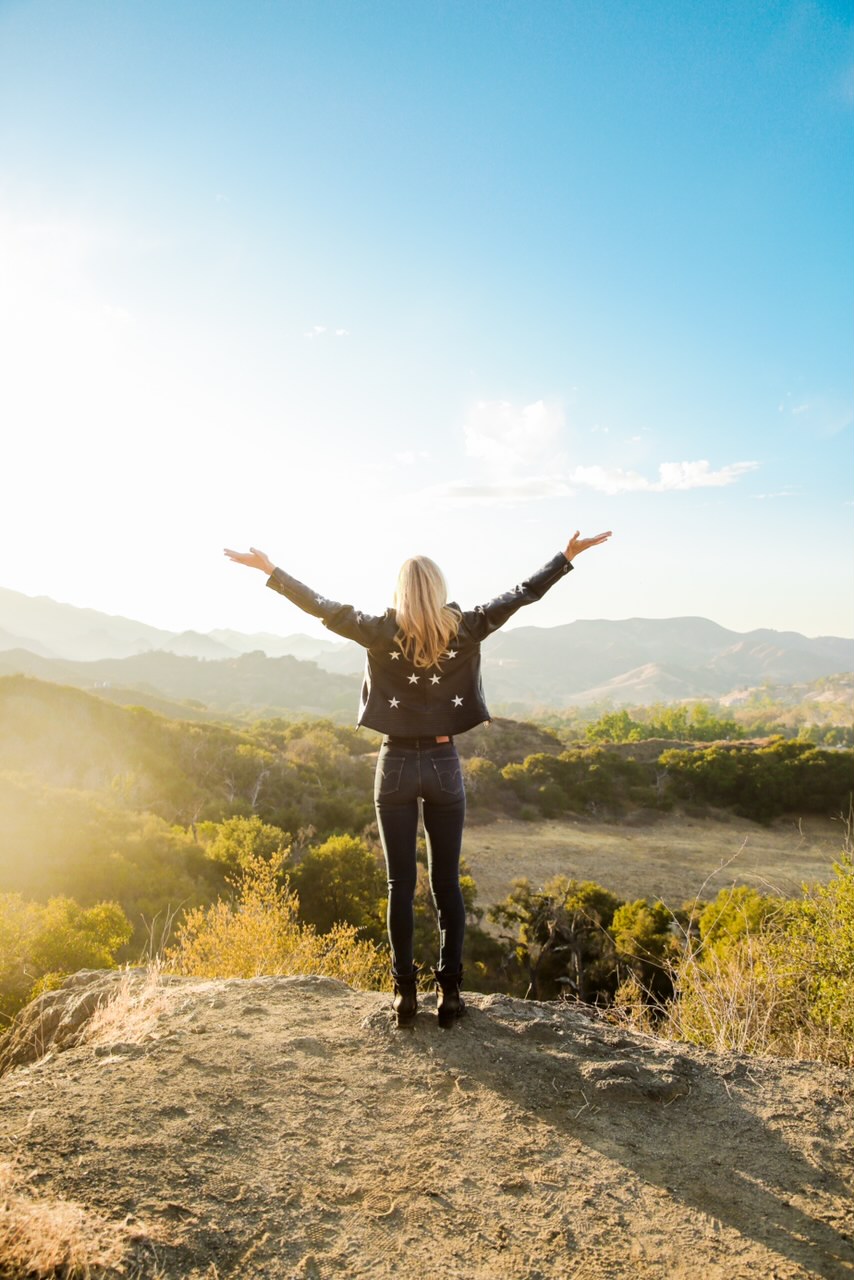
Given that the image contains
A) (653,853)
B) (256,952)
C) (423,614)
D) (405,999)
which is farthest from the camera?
(653,853)

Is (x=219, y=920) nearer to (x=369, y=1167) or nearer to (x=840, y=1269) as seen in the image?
(x=369, y=1167)

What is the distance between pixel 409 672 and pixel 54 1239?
2.52m

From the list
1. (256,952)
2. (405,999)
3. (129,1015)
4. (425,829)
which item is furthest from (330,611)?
(256,952)

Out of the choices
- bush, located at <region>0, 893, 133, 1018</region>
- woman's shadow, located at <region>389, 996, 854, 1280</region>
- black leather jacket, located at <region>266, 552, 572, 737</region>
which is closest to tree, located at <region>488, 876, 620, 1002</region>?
bush, located at <region>0, 893, 133, 1018</region>

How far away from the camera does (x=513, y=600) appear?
3635 millimetres

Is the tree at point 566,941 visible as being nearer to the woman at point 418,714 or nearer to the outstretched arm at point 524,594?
the woman at point 418,714

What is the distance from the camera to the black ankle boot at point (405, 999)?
3596 mm

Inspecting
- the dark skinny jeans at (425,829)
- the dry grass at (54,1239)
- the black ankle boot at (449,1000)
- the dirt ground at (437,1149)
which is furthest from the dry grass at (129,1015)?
the black ankle boot at (449,1000)

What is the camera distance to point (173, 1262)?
203cm

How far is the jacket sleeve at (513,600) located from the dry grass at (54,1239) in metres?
2.78

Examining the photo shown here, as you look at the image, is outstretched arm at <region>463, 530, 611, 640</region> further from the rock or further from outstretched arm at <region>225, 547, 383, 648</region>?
the rock

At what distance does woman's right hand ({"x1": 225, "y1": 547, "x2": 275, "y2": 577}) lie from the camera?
146 inches

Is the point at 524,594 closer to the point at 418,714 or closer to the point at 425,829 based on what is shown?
the point at 418,714

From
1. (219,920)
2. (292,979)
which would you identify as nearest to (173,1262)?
(292,979)
